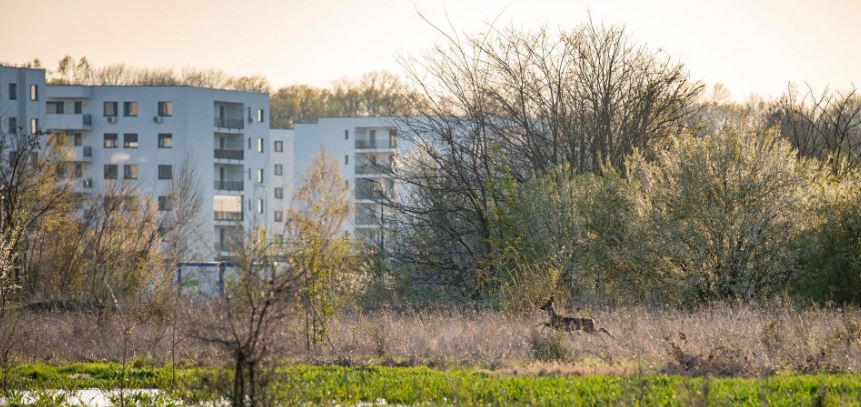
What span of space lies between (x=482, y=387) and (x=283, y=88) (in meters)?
97.6

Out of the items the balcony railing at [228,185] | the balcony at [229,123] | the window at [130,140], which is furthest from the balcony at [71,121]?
the balcony railing at [228,185]

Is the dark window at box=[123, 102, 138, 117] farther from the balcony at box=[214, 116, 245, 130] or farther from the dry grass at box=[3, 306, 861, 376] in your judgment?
the dry grass at box=[3, 306, 861, 376]

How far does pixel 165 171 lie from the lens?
78.7 m

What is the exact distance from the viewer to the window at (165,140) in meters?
78.4

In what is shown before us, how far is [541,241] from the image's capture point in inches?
984

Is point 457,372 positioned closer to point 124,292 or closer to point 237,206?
point 124,292

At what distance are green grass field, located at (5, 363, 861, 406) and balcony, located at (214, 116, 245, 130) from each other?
221 feet

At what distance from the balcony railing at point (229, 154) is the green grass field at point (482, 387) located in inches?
2646

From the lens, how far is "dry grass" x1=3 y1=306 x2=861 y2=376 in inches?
522

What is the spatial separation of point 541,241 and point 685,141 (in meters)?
4.19

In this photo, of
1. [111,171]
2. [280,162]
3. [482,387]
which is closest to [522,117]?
[482,387]

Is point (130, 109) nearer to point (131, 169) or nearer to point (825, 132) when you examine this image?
point (131, 169)

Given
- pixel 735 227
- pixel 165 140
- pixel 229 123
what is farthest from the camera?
pixel 229 123

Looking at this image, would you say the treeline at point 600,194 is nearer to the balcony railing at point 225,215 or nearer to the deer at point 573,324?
the deer at point 573,324
